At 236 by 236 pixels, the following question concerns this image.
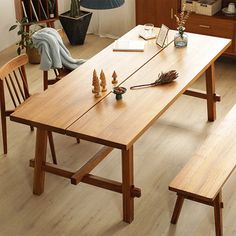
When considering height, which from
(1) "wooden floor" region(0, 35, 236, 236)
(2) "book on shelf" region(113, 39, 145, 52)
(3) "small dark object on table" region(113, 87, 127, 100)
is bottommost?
(1) "wooden floor" region(0, 35, 236, 236)

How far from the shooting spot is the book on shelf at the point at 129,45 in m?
4.48

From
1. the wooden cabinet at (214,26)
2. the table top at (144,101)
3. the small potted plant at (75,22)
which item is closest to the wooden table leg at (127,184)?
the table top at (144,101)

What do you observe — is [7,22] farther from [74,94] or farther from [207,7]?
[74,94]

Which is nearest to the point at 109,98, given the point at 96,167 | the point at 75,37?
the point at 96,167

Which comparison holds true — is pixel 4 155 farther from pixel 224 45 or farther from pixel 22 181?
pixel 224 45

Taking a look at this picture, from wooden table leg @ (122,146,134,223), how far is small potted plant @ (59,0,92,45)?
120 inches

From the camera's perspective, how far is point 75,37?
21.1 feet

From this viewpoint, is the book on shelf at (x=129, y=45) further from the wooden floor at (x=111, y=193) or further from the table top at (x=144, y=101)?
the wooden floor at (x=111, y=193)

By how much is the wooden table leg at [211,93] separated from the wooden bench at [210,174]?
0.86 meters

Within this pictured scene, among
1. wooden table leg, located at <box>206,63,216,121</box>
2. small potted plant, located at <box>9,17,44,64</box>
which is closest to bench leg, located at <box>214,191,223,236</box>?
wooden table leg, located at <box>206,63,216,121</box>

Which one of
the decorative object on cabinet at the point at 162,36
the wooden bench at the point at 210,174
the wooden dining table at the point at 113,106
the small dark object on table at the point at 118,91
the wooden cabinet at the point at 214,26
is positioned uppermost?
the decorative object on cabinet at the point at 162,36

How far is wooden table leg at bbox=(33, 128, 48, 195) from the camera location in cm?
385

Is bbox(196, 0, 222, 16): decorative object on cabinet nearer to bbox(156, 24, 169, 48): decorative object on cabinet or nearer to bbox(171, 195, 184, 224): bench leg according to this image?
bbox(156, 24, 169, 48): decorative object on cabinet

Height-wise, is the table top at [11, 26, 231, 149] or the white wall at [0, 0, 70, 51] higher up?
the table top at [11, 26, 231, 149]
